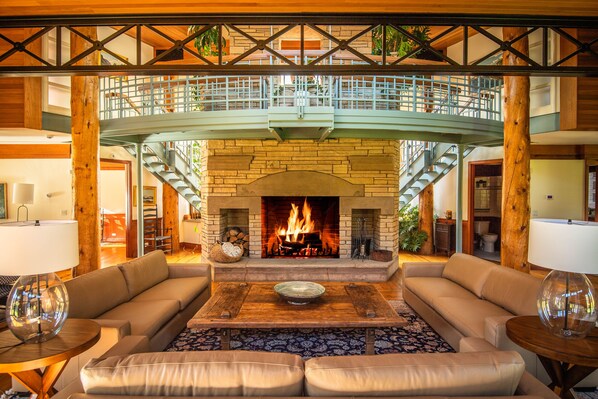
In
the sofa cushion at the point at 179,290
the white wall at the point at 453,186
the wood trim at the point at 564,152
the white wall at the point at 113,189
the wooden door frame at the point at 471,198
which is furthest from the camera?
the white wall at the point at 113,189

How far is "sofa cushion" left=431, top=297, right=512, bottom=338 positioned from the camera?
3293mm

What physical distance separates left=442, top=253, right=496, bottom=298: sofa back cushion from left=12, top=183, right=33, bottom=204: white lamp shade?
7.29m

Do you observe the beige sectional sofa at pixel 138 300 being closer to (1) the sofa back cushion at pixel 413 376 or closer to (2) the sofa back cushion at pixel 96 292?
(2) the sofa back cushion at pixel 96 292

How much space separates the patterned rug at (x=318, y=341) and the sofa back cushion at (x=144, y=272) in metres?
0.73

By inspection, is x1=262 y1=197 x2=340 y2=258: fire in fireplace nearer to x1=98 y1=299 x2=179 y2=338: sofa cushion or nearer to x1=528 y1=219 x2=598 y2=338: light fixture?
x1=98 y1=299 x2=179 y2=338: sofa cushion

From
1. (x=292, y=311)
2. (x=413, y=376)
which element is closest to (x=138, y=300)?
(x=292, y=311)

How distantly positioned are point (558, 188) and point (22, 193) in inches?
413

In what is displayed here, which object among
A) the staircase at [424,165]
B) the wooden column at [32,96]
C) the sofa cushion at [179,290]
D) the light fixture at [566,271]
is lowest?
the sofa cushion at [179,290]

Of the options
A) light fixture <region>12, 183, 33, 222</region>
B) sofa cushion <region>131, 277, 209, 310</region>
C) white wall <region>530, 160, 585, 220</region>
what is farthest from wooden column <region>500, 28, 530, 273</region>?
light fixture <region>12, 183, 33, 222</region>

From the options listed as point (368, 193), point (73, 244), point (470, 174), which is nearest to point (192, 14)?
point (73, 244)

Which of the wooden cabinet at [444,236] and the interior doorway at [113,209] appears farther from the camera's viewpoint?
the interior doorway at [113,209]

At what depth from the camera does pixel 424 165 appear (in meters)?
8.02

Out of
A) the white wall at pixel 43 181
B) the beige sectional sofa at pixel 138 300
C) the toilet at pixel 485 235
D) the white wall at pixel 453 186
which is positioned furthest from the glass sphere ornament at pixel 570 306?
the white wall at pixel 43 181

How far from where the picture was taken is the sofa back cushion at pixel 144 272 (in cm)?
411
